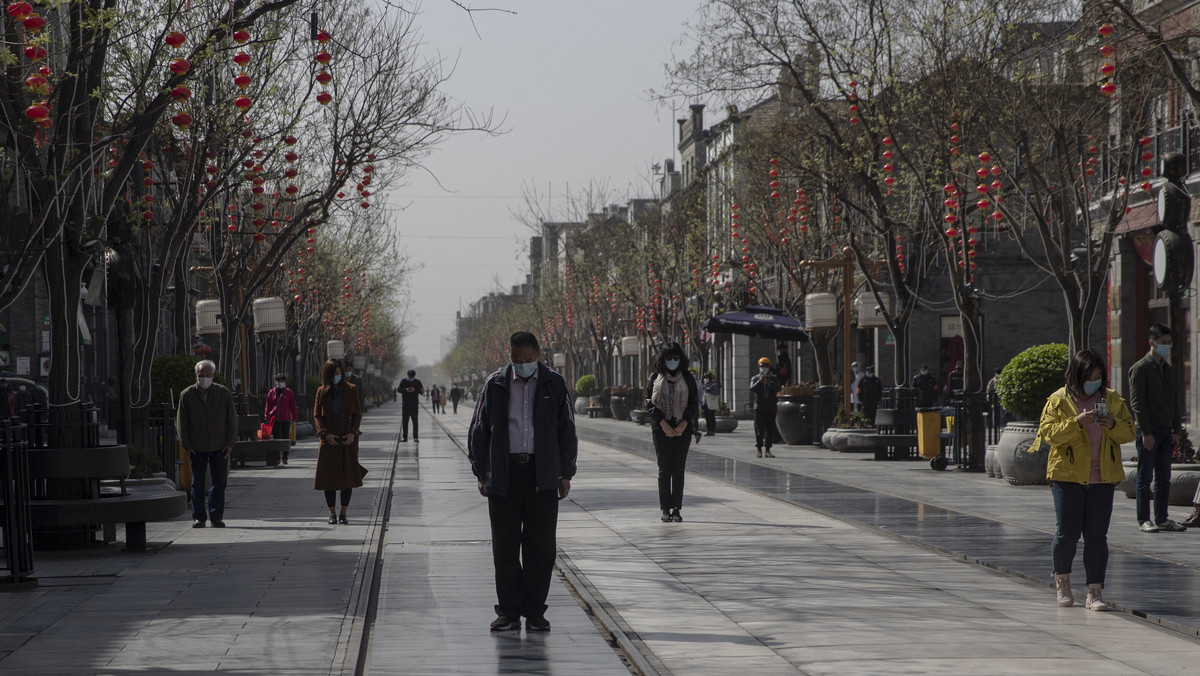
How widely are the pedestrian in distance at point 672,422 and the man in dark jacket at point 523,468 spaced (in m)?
6.32

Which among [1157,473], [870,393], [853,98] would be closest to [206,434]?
[1157,473]

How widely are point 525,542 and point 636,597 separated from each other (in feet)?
4.69

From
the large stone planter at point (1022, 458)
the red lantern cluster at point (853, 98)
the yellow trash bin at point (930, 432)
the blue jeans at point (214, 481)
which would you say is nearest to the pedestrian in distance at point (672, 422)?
the blue jeans at point (214, 481)

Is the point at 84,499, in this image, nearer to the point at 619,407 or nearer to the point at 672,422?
the point at 672,422

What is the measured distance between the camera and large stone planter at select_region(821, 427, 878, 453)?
26859 millimetres

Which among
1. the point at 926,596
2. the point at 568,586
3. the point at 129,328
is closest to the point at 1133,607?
the point at 926,596

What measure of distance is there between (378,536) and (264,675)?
6656 millimetres

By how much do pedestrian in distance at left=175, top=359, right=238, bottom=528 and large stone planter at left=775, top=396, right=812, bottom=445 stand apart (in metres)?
19.1

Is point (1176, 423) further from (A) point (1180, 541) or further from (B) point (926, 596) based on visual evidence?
(B) point (926, 596)

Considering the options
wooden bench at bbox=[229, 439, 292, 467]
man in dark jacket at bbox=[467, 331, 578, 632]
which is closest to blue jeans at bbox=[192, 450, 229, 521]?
man in dark jacket at bbox=[467, 331, 578, 632]

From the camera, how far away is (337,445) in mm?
15203

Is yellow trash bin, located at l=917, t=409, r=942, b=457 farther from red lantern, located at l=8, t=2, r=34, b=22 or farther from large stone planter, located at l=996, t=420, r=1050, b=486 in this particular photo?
red lantern, located at l=8, t=2, r=34, b=22

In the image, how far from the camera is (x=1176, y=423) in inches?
547

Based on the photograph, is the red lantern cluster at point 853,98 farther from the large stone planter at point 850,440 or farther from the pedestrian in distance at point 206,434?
the pedestrian in distance at point 206,434
